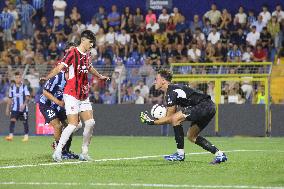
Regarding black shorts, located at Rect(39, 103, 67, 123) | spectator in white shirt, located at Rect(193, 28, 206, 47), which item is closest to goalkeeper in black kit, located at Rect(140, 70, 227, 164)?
black shorts, located at Rect(39, 103, 67, 123)

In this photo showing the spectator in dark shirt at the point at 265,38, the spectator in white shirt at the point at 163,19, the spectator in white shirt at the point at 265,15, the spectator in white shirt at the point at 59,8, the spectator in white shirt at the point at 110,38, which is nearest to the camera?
the spectator in dark shirt at the point at 265,38

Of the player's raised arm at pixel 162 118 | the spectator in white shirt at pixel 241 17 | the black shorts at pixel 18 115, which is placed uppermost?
the spectator in white shirt at pixel 241 17

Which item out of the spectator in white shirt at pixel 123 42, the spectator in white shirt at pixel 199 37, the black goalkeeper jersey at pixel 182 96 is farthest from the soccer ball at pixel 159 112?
the spectator in white shirt at pixel 123 42

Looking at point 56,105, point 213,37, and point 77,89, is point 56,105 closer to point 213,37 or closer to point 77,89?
point 77,89

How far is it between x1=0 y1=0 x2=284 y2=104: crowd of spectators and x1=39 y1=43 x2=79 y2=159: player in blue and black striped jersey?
38.0ft

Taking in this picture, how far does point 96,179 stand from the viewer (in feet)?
37.0

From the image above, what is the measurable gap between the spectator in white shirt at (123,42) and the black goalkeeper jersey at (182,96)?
1629cm

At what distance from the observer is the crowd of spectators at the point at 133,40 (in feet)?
93.1

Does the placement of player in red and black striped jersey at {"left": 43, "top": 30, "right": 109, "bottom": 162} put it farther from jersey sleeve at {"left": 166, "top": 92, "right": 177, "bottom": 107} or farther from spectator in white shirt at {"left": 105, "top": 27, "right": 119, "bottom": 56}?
spectator in white shirt at {"left": 105, "top": 27, "right": 119, "bottom": 56}

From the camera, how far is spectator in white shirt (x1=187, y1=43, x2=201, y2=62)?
96.5 ft

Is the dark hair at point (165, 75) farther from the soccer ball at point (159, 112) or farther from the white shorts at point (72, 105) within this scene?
the white shorts at point (72, 105)

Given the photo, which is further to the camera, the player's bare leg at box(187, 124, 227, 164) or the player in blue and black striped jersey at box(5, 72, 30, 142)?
the player in blue and black striped jersey at box(5, 72, 30, 142)

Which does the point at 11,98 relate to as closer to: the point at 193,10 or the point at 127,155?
the point at 127,155

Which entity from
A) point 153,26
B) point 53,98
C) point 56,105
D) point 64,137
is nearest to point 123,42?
point 153,26
